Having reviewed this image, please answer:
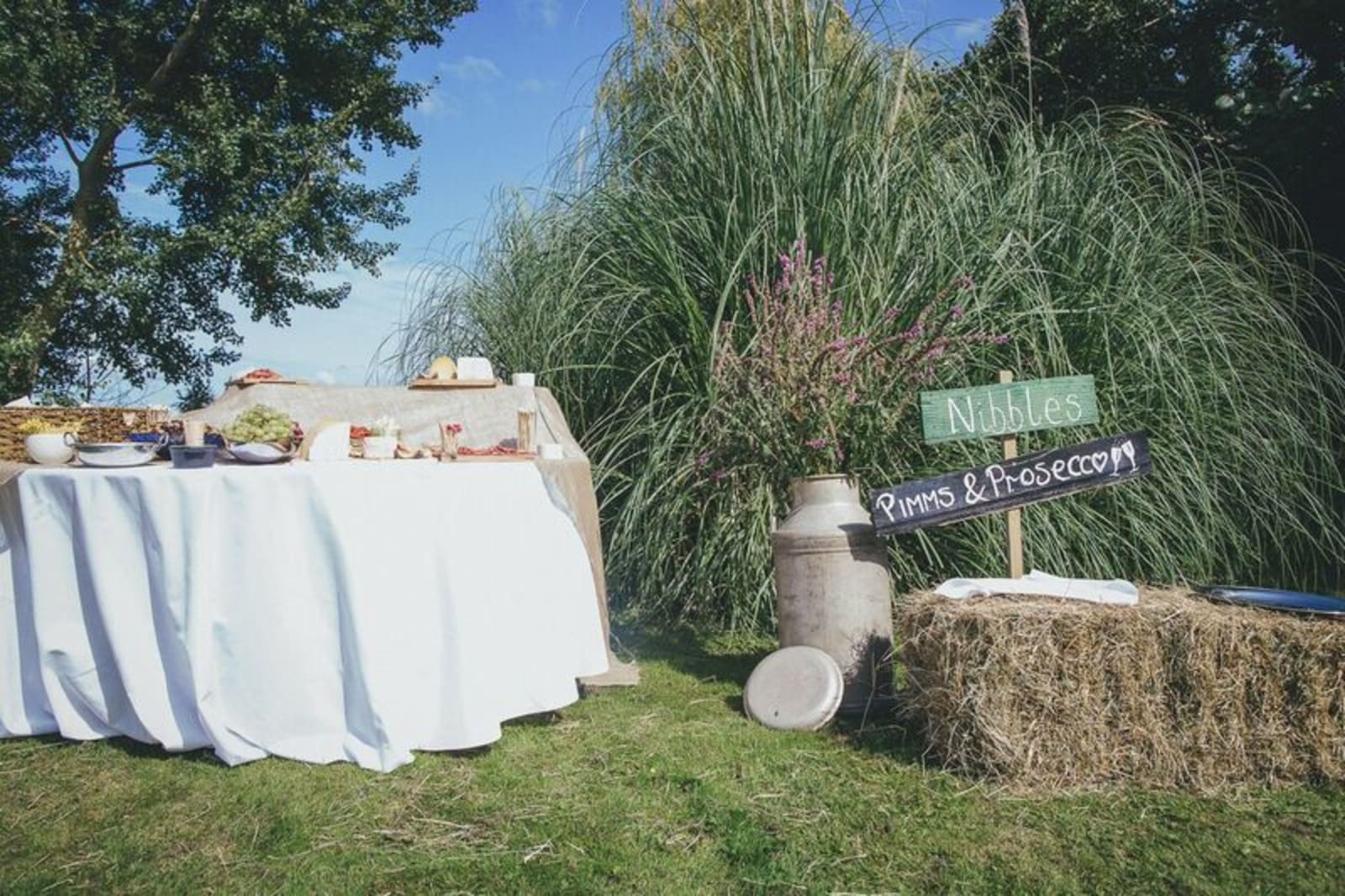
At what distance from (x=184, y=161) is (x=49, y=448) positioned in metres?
6.13

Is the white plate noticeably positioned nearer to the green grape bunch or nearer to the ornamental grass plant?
the green grape bunch

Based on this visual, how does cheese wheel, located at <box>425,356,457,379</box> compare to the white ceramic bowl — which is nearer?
the white ceramic bowl

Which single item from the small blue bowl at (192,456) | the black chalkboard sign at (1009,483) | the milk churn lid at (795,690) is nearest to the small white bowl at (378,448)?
the small blue bowl at (192,456)

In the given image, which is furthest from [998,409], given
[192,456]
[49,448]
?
[49,448]

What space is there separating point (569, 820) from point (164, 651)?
1.26 m

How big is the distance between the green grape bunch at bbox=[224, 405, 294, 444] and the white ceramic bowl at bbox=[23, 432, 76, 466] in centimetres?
61

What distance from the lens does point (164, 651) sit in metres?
2.70

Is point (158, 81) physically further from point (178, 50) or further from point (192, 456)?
point (192, 456)

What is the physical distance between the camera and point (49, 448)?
303cm

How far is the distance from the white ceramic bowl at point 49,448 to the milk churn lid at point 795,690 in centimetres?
222

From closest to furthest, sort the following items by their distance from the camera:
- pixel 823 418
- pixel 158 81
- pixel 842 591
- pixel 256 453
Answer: pixel 256 453 < pixel 842 591 < pixel 823 418 < pixel 158 81

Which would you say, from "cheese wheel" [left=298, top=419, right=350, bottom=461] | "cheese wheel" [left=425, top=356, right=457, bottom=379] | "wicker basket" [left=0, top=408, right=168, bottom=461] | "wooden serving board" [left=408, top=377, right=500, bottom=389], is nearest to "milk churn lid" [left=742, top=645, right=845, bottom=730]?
"cheese wheel" [left=298, top=419, right=350, bottom=461]

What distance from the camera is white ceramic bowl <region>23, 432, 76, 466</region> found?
9.93 ft

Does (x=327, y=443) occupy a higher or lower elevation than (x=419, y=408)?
lower
